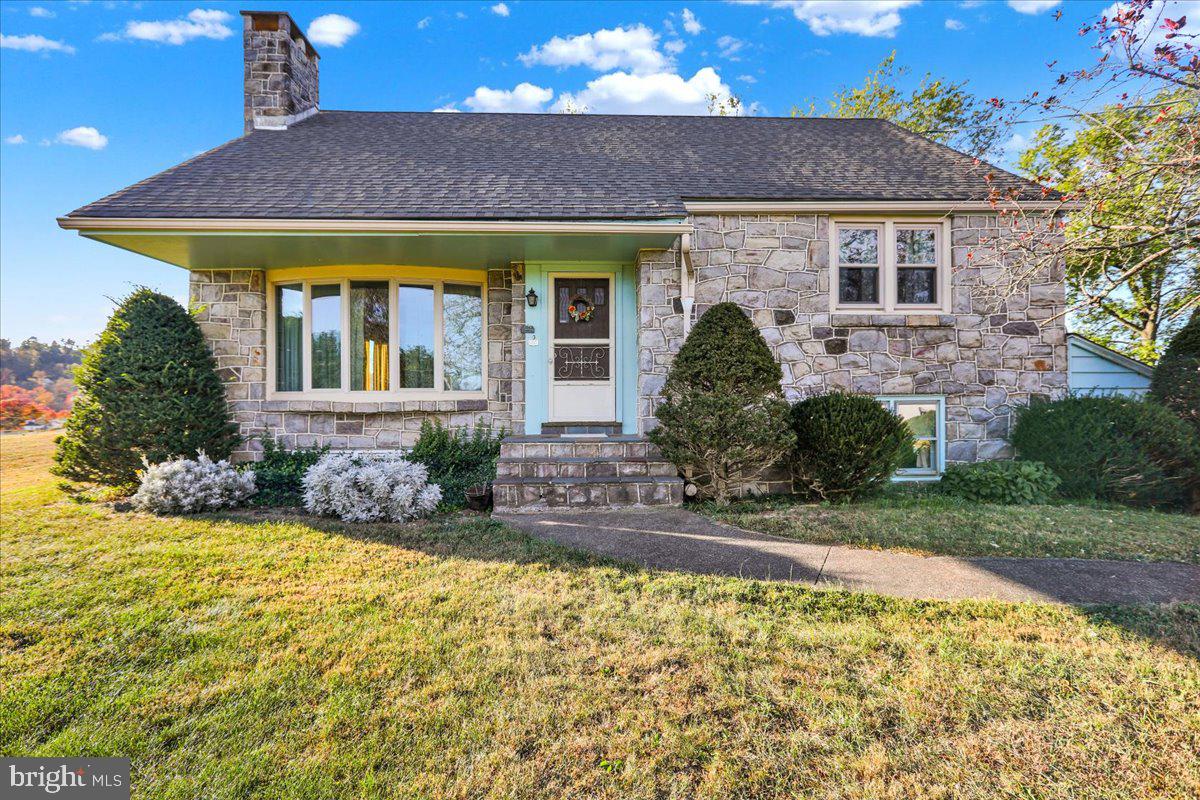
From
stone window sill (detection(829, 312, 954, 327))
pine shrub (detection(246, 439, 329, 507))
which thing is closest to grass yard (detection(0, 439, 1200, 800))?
pine shrub (detection(246, 439, 329, 507))

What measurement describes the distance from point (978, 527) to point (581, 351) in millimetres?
4776

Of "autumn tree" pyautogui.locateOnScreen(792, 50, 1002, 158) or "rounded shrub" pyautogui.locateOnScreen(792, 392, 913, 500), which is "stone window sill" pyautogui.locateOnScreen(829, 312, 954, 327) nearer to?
"rounded shrub" pyautogui.locateOnScreen(792, 392, 913, 500)

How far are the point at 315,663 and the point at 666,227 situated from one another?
5121 mm

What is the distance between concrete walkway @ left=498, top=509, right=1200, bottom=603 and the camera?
3.17 metres

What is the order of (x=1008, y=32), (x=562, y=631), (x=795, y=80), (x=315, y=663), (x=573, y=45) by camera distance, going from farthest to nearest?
(x=795, y=80) → (x=573, y=45) → (x=1008, y=32) → (x=562, y=631) → (x=315, y=663)

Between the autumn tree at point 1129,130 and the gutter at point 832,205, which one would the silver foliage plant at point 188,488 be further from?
the autumn tree at point 1129,130

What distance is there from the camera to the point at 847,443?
5395 mm

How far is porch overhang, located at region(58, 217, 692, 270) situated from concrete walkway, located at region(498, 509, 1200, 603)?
3365mm

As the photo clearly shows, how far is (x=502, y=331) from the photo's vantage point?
7.01 meters

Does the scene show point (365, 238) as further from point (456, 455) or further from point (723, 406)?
point (723, 406)

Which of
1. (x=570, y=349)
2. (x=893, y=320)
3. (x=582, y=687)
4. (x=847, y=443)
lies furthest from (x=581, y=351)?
(x=582, y=687)

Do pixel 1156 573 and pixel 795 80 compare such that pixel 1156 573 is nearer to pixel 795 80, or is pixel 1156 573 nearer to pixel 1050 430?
pixel 1050 430

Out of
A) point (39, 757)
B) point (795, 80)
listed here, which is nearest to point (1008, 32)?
point (795, 80)

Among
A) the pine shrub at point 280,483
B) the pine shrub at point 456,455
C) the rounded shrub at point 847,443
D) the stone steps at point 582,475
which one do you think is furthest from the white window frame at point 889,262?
the pine shrub at point 280,483
